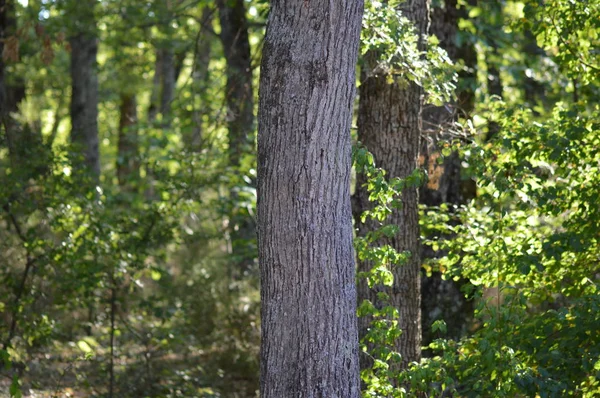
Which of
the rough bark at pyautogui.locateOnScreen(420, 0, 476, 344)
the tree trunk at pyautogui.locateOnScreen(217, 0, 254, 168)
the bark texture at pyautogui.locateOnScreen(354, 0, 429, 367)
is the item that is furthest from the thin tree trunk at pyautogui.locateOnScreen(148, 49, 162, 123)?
the bark texture at pyautogui.locateOnScreen(354, 0, 429, 367)

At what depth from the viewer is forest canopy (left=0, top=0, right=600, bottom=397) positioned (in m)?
4.61

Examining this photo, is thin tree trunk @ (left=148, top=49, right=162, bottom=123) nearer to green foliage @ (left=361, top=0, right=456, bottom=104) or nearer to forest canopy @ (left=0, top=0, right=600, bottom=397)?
forest canopy @ (left=0, top=0, right=600, bottom=397)

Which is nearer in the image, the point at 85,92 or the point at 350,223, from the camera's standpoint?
the point at 350,223

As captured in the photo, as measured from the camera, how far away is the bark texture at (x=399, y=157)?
274 inches

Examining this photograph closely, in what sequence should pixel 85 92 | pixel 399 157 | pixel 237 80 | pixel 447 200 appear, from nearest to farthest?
pixel 399 157, pixel 237 80, pixel 447 200, pixel 85 92

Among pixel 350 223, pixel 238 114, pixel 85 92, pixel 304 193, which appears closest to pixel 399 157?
pixel 350 223

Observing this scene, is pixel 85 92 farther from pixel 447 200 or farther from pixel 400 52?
pixel 400 52

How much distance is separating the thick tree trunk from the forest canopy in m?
0.01

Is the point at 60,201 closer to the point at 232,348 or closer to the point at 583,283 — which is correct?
the point at 232,348

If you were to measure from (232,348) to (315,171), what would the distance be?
282 inches

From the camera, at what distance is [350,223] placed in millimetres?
4824

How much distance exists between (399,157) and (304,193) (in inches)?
101

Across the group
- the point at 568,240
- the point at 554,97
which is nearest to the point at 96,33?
the point at 554,97

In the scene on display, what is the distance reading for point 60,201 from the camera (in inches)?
349
